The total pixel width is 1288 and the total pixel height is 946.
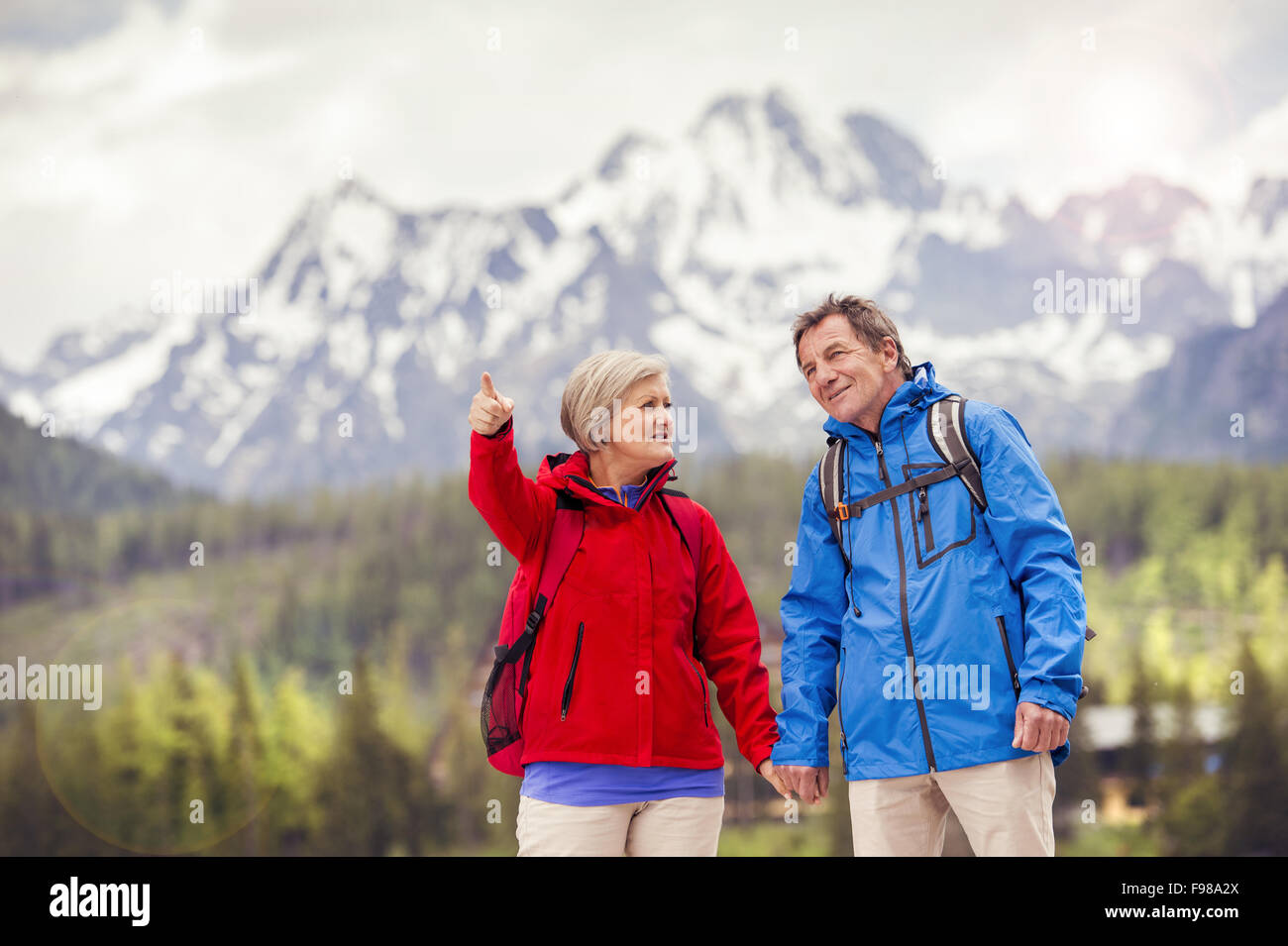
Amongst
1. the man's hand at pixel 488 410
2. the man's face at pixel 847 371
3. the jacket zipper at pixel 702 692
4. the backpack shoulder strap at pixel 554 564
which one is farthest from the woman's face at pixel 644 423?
the jacket zipper at pixel 702 692

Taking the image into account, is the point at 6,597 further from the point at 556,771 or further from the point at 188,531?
the point at 556,771

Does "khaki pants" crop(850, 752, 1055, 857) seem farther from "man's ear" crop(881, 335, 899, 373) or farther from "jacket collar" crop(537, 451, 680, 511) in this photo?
"man's ear" crop(881, 335, 899, 373)

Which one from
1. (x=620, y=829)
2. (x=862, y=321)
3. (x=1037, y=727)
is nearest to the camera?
(x=1037, y=727)

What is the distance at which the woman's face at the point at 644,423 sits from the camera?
12.2ft

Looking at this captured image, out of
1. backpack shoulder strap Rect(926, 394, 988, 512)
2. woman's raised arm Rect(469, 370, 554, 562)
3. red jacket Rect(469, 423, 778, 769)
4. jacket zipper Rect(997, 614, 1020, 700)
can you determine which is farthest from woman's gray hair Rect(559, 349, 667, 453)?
jacket zipper Rect(997, 614, 1020, 700)

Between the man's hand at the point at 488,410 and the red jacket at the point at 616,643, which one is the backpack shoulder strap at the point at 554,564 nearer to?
the red jacket at the point at 616,643

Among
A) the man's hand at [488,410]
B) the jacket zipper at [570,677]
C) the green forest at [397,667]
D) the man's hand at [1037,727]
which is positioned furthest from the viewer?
the green forest at [397,667]

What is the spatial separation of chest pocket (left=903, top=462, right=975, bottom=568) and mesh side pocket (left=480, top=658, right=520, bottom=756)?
1.35 m

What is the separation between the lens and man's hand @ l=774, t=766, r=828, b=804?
3.55 m

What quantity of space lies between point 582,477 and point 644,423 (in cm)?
28

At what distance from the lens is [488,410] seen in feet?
11.2

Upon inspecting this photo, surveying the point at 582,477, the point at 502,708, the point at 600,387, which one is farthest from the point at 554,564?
the point at 600,387

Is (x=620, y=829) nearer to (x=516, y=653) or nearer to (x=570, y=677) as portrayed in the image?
(x=570, y=677)
